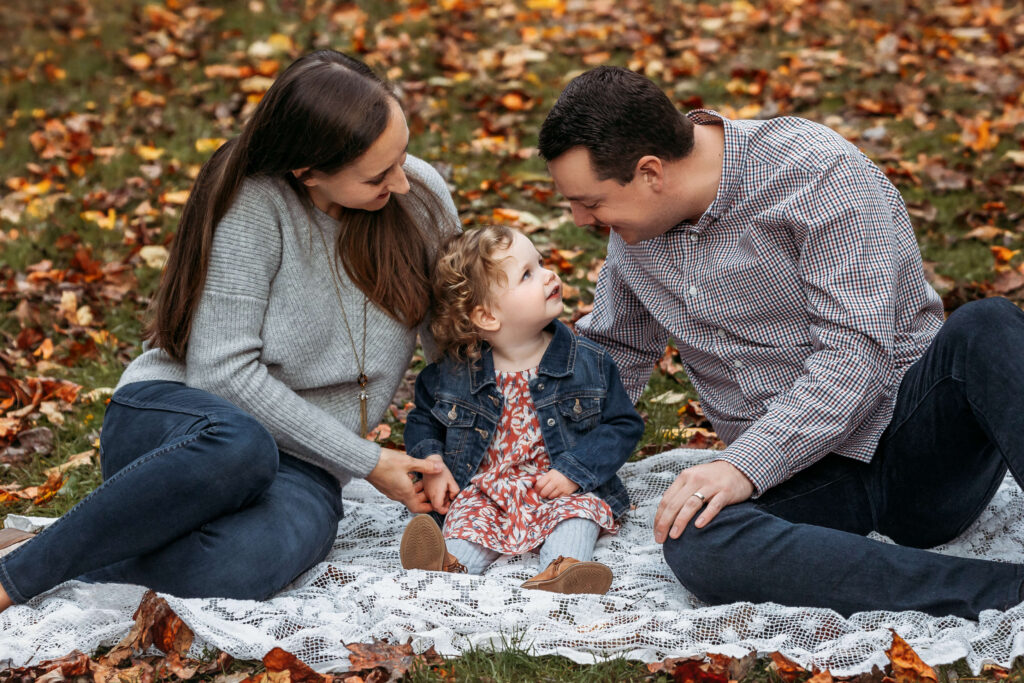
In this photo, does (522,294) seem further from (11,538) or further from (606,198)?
(11,538)

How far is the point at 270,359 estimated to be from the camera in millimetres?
2939

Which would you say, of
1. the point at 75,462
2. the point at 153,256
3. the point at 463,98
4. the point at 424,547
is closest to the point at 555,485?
the point at 424,547

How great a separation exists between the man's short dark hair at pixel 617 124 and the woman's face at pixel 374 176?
40 cm

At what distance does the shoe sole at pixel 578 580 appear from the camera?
2635 mm

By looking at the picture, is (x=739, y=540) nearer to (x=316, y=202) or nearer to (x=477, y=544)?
(x=477, y=544)

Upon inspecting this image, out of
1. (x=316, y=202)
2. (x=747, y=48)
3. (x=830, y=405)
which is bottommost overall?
(x=747, y=48)

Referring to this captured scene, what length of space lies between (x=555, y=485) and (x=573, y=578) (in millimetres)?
352

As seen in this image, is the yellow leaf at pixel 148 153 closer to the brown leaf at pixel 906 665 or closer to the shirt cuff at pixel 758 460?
the shirt cuff at pixel 758 460

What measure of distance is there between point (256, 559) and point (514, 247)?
3.64 ft

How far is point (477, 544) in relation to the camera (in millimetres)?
2910

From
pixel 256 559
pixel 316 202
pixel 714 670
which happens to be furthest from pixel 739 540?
pixel 316 202

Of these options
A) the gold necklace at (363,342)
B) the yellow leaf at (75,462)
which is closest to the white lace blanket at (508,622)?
the gold necklace at (363,342)

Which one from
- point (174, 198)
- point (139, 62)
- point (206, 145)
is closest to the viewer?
point (174, 198)

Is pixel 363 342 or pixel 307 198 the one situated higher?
pixel 307 198
